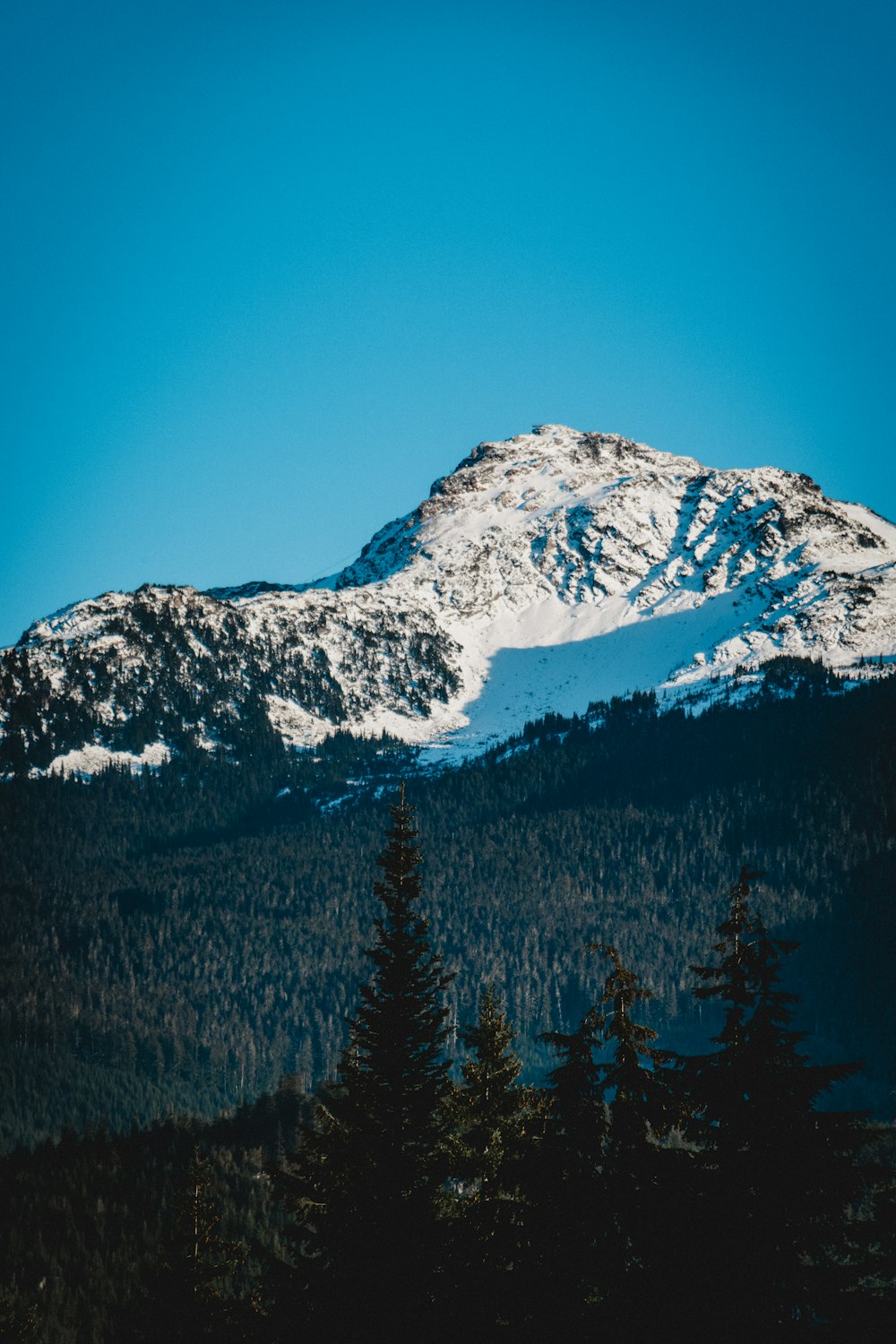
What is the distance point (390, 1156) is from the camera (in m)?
24.5

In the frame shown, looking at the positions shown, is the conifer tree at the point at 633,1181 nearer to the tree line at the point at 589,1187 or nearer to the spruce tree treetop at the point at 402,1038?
the tree line at the point at 589,1187

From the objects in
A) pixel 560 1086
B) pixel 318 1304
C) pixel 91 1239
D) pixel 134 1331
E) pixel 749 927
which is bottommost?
pixel 91 1239

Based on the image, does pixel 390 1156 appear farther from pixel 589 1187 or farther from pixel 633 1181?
pixel 633 1181

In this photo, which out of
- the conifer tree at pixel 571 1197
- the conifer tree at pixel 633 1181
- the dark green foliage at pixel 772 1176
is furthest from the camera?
the conifer tree at pixel 571 1197

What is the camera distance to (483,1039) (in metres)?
28.2

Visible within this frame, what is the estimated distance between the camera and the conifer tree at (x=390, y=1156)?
22703 mm

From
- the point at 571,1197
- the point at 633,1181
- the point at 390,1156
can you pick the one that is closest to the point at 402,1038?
the point at 390,1156

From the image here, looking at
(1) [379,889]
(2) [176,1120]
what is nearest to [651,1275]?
(1) [379,889]

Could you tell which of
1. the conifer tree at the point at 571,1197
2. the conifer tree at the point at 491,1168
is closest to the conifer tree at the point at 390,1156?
the conifer tree at the point at 491,1168

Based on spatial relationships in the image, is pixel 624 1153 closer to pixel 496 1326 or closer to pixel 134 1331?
pixel 496 1326

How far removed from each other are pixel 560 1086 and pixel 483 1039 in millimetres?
5785

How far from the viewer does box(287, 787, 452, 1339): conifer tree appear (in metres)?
22.7

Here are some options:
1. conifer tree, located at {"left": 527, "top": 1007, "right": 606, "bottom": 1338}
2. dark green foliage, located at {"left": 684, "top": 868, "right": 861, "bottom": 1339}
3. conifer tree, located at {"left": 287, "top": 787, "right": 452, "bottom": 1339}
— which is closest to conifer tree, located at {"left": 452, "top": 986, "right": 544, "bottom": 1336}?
conifer tree, located at {"left": 527, "top": 1007, "right": 606, "bottom": 1338}

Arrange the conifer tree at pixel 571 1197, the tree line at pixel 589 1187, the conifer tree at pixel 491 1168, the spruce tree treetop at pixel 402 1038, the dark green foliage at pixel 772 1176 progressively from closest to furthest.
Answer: the dark green foliage at pixel 772 1176
the tree line at pixel 589 1187
the conifer tree at pixel 571 1197
the conifer tree at pixel 491 1168
the spruce tree treetop at pixel 402 1038
